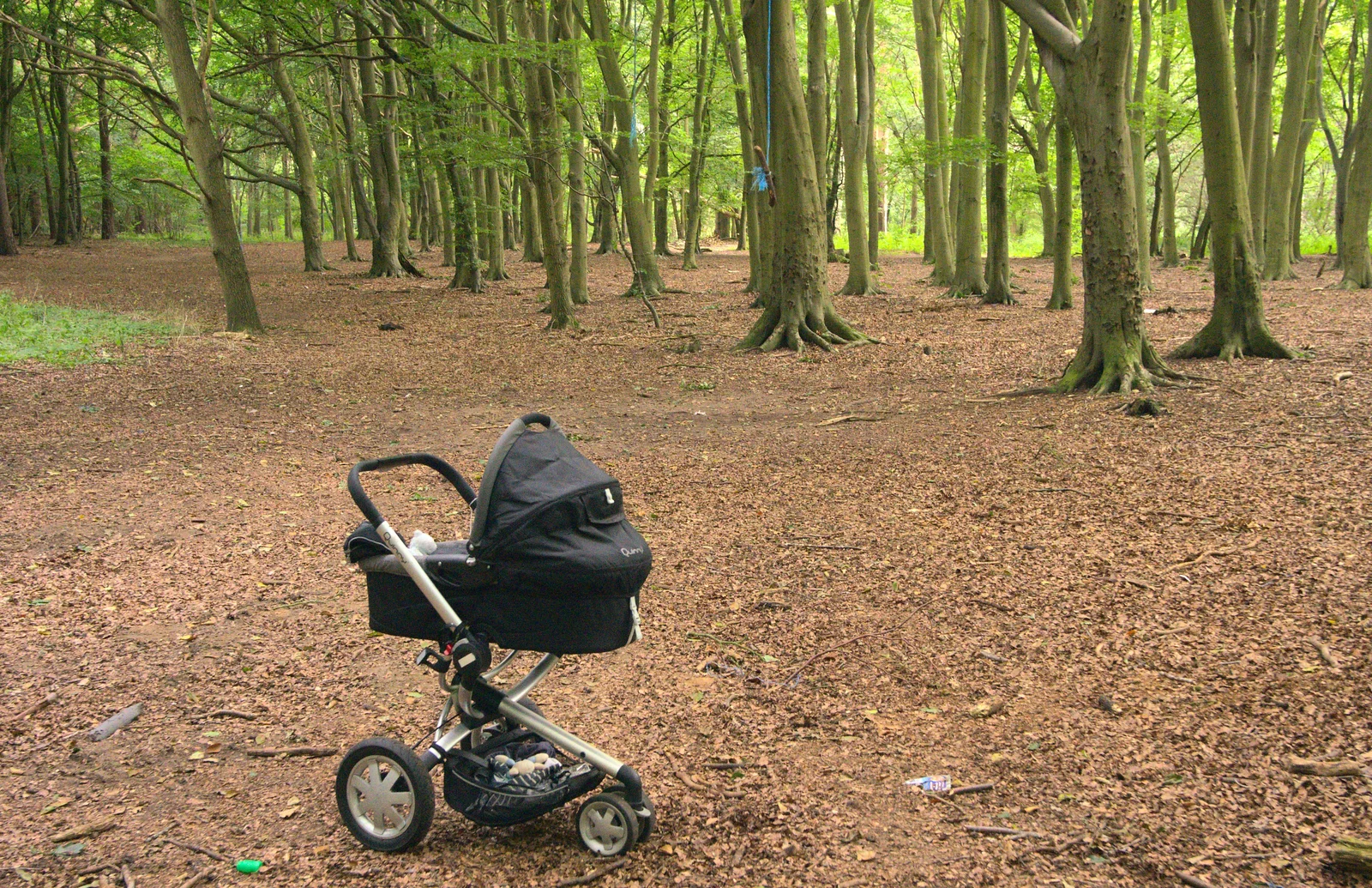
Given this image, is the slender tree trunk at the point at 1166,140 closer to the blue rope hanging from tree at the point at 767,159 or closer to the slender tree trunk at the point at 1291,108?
the slender tree trunk at the point at 1291,108

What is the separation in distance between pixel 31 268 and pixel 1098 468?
76.2ft

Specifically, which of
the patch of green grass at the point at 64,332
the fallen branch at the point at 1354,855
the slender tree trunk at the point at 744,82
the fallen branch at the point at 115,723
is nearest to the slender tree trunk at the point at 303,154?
the patch of green grass at the point at 64,332

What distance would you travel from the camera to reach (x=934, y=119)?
702 inches

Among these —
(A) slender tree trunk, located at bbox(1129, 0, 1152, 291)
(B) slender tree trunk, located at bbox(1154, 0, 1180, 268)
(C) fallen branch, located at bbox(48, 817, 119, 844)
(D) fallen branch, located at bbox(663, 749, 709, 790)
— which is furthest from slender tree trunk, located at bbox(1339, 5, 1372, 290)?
(C) fallen branch, located at bbox(48, 817, 119, 844)

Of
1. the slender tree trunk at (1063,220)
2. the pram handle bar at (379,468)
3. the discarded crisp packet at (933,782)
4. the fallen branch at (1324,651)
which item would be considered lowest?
the discarded crisp packet at (933,782)

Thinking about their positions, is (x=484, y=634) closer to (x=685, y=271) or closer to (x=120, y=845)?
(x=120, y=845)

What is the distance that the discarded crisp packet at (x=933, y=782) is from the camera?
304 cm

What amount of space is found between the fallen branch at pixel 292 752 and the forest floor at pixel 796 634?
1.9 inches

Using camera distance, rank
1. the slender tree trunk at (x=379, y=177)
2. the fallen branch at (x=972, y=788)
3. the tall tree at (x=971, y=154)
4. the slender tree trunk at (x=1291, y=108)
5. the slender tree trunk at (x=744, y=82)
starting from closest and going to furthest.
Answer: the fallen branch at (x=972, y=788) → the slender tree trunk at (x=744, y=82) → the tall tree at (x=971, y=154) → the slender tree trunk at (x=1291, y=108) → the slender tree trunk at (x=379, y=177)

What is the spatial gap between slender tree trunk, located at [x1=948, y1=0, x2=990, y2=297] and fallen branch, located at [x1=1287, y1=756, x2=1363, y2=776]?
12.1 metres

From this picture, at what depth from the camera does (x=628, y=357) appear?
11922 mm

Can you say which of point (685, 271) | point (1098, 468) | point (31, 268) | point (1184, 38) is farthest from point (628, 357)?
point (31, 268)

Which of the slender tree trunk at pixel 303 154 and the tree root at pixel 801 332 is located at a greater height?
the slender tree trunk at pixel 303 154

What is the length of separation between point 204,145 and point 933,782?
1270 cm
